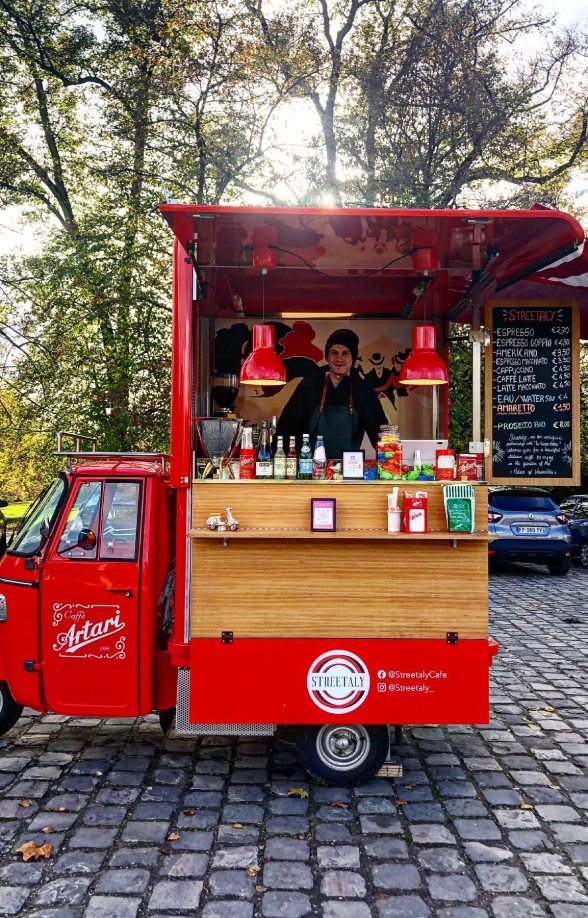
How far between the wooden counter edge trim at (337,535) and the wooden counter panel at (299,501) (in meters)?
0.06

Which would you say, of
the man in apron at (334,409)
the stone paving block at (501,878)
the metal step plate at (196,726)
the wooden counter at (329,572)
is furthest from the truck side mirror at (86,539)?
the man in apron at (334,409)

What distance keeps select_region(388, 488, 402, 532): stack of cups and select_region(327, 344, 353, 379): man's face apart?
311 centimetres

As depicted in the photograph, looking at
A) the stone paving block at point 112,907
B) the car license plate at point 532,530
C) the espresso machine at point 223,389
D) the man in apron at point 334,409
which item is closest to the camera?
the stone paving block at point 112,907

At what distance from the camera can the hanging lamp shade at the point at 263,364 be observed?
4.58 m

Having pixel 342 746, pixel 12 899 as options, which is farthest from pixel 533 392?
pixel 12 899

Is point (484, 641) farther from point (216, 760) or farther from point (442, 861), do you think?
point (216, 760)

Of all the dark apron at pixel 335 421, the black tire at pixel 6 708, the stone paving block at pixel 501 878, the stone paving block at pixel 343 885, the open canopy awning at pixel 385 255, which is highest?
the open canopy awning at pixel 385 255

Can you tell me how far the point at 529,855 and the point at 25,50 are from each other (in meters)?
16.5

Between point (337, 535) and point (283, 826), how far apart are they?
1.61m

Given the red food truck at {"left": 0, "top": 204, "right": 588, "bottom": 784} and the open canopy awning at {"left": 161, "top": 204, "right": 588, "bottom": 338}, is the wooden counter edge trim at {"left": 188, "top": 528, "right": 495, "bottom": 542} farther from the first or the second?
the open canopy awning at {"left": 161, "top": 204, "right": 588, "bottom": 338}

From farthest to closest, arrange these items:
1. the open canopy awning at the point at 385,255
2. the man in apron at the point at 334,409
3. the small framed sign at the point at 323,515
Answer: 1. the man in apron at the point at 334,409
2. the small framed sign at the point at 323,515
3. the open canopy awning at the point at 385,255

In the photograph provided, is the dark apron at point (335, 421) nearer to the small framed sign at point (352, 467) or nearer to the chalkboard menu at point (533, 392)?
the chalkboard menu at point (533, 392)

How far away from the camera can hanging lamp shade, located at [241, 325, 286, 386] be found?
4578 millimetres

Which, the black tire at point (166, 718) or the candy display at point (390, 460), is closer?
the candy display at point (390, 460)
